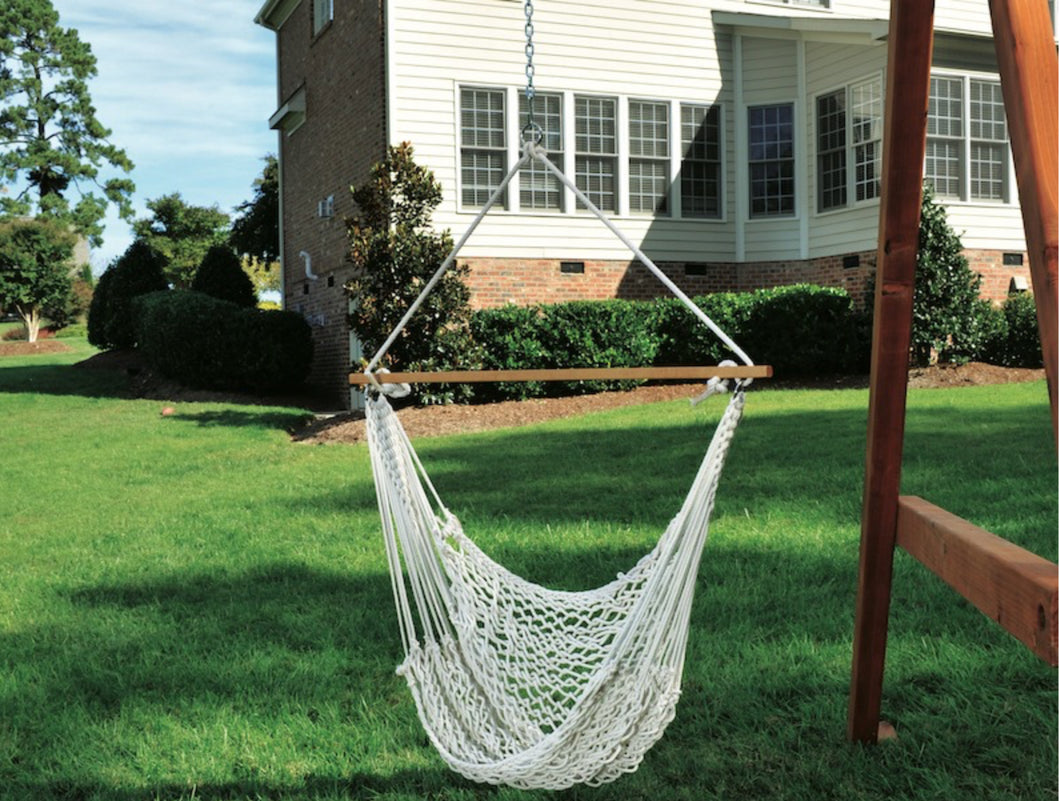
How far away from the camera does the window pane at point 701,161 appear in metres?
13.8

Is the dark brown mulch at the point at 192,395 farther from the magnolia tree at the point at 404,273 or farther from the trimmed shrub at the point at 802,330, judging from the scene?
the trimmed shrub at the point at 802,330

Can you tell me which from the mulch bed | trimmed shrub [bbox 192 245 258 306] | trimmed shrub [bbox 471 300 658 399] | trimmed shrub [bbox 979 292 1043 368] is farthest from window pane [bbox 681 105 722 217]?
trimmed shrub [bbox 192 245 258 306]

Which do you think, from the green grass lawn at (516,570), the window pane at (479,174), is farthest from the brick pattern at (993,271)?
the window pane at (479,174)

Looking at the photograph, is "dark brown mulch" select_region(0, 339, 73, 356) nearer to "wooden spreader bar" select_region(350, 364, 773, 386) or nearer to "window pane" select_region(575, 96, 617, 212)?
"window pane" select_region(575, 96, 617, 212)

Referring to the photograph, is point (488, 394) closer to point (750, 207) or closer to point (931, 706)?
point (750, 207)

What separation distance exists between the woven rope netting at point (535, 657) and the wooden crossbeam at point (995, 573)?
477mm

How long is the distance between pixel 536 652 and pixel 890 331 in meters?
1.28

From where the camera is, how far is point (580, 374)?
254cm

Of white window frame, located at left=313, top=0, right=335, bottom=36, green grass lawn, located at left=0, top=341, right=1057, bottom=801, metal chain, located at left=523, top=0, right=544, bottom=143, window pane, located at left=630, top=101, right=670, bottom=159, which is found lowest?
green grass lawn, located at left=0, top=341, right=1057, bottom=801

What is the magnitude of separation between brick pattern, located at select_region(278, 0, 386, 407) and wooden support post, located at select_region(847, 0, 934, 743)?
998cm

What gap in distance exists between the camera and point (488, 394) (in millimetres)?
11570

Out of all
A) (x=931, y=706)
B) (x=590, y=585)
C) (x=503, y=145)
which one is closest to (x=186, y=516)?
(x=590, y=585)

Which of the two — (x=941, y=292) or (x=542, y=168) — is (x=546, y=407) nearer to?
(x=542, y=168)

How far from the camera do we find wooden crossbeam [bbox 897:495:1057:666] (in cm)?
159
